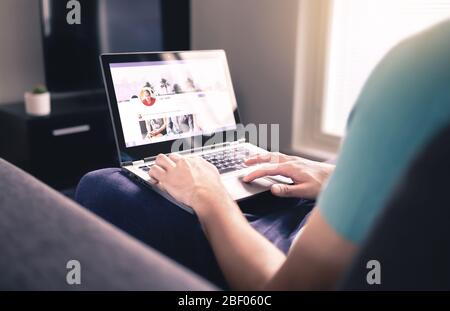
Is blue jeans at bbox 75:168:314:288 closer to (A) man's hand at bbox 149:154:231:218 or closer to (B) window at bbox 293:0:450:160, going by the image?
(A) man's hand at bbox 149:154:231:218

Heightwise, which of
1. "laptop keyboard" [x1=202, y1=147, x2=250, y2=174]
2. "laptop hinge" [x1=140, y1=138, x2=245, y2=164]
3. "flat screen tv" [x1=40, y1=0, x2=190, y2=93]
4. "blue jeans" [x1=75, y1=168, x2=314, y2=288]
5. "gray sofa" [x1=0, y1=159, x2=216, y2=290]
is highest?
"flat screen tv" [x1=40, y1=0, x2=190, y2=93]

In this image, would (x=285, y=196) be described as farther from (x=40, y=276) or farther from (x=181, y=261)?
(x=40, y=276)

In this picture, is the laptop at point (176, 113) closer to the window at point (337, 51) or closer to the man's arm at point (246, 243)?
the man's arm at point (246, 243)

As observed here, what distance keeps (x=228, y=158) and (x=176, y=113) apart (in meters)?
0.19

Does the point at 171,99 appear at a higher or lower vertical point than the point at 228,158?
higher

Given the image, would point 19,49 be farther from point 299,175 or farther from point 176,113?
point 299,175

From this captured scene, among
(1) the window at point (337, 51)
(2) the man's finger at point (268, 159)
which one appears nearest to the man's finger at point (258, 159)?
(2) the man's finger at point (268, 159)

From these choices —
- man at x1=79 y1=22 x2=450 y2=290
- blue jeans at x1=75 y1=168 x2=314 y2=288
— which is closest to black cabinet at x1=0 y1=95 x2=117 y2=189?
blue jeans at x1=75 y1=168 x2=314 y2=288

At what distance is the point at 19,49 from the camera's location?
2553 millimetres

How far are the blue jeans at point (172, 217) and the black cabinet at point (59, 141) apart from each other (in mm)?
1422

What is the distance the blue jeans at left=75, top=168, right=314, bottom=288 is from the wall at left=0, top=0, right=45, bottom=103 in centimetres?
189

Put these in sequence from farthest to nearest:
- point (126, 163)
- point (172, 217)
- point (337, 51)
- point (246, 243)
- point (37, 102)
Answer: point (337, 51) < point (37, 102) < point (126, 163) < point (172, 217) < point (246, 243)

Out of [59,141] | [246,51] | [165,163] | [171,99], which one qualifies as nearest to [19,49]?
[59,141]

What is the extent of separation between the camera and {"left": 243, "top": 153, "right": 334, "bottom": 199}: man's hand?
92 centimetres
